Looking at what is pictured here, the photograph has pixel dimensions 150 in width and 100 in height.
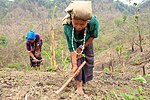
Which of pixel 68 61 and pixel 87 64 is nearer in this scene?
pixel 87 64

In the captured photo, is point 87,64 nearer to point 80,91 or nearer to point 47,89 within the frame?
point 80,91

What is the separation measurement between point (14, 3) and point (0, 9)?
3.88 m

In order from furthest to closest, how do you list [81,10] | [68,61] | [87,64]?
[68,61] < [87,64] < [81,10]

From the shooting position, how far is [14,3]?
34.1 m

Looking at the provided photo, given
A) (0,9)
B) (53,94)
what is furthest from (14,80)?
(0,9)

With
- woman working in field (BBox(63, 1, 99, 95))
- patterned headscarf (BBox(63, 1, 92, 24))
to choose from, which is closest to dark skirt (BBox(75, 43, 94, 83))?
woman working in field (BBox(63, 1, 99, 95))

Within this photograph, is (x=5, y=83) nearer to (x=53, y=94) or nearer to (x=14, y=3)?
(x=53, y=94)

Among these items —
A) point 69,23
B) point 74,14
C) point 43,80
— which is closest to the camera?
point 74,14

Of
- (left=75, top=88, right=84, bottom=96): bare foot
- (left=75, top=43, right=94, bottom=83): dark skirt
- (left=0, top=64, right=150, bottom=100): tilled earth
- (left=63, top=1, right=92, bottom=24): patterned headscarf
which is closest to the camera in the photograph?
(left=63, top=1, right=92, bottom=24): patterned headscarf

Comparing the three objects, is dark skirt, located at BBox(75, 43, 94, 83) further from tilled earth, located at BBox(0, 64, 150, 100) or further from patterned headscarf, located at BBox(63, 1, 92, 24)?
patterned headscarf, located at BBox(63, 1, 92, 24)

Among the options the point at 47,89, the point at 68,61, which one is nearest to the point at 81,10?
the point at 47,89

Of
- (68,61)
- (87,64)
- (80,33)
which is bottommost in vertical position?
(68,61)

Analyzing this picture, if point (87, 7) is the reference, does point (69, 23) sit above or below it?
below

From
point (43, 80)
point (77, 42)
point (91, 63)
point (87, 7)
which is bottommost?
point (43, 80)
